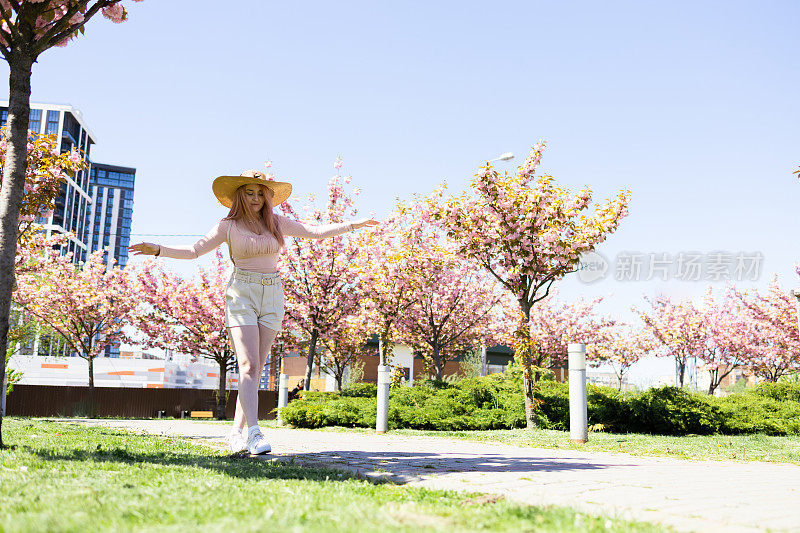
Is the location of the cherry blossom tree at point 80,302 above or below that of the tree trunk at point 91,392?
above

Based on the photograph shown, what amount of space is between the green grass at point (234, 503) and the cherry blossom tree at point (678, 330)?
32.0 meters

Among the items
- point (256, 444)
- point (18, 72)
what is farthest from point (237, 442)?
point (18, 72)

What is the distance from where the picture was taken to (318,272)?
19.4 meters

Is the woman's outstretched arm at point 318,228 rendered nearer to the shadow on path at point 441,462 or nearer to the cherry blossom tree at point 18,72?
the shadow on path at point 441,462

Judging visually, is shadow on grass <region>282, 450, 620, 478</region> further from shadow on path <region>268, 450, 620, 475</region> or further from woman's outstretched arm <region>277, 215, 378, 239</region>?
woman's outstretched arm <region>277, 215, 378, 239</region>

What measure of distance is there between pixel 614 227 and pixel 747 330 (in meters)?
24.1

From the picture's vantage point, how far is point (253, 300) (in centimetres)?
511

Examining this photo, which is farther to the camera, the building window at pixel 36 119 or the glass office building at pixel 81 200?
the building window at pixel 36 119

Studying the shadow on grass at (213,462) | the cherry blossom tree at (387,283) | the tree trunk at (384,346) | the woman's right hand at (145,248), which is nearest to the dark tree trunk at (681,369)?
the cherry blossom tree at (387,283)

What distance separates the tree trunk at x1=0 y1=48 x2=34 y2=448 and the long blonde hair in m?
Answer: 1.94

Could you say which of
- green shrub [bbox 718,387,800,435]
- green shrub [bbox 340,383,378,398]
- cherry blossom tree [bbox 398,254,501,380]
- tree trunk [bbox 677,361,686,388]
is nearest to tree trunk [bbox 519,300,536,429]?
green shrub [bbox 718,387,800,435]

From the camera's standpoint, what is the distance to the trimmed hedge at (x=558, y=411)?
11641mm

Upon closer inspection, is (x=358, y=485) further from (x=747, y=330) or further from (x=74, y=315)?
(x=747, y=330)

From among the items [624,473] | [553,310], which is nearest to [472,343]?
[553,310]
